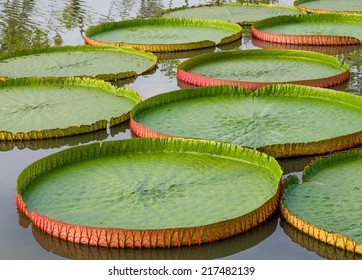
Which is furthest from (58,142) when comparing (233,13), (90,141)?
(233,13)

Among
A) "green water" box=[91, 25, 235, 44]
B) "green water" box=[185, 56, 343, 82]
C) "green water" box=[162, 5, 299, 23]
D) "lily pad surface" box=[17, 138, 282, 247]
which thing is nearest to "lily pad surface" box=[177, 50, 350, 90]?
"green water" box=[185, 56, 343, 82]

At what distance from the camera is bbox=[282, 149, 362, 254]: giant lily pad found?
3461 millimetres

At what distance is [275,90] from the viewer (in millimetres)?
5492

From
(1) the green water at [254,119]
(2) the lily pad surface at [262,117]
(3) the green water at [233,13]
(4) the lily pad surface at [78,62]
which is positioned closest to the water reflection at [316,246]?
(2) the lily pad surface at [262,117]

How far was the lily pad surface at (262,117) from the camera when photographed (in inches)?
180

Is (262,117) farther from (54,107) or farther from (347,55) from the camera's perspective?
(347,55)

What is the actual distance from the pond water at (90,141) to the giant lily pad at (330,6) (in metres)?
1.07

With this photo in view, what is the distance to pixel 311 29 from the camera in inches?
319

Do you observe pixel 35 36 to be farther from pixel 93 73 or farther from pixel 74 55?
pixel 93 73

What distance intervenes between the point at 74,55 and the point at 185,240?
12.7 feet

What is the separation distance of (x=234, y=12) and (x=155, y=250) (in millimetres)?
6186

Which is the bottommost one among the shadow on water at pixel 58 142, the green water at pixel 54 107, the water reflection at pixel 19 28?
the water reflection at pixel 19 28

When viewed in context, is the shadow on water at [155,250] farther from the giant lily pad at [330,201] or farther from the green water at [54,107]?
the green water at [54,107]

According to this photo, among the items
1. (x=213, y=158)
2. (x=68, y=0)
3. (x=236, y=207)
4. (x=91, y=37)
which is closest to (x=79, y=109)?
(x=213, y=158)
